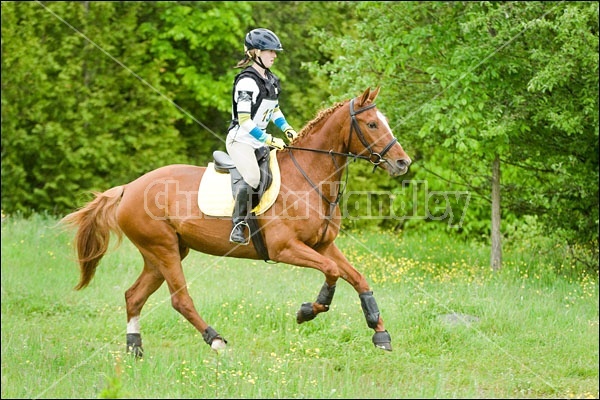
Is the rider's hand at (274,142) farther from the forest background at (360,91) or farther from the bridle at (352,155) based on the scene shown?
the forest background at (360,91)

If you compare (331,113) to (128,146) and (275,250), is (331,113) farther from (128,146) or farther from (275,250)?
(128,146)

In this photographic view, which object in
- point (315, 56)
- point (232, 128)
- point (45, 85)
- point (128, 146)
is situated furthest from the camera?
point (315, 56)

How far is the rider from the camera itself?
26.1 feet

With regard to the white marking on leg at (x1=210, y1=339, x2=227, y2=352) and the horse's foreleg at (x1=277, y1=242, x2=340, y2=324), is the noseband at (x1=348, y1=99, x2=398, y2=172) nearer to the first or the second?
the horse's foreleg at (x1=277, y1=242, x2=340, y2=324)

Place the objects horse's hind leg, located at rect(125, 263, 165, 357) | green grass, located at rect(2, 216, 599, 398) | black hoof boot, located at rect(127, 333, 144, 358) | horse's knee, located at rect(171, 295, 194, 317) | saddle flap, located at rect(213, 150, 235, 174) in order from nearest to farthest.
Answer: green grass, located at rect(2, 216, 599, 398)
saddle flap, located at rect(213, 150, 235, 174)
horse's knee, located at rect(171, 295, 194, 317)
black hoof boot, located at rect(127, 333, 144, 358)
horse's hind leg, located at rect(125, 263, 165, 357)

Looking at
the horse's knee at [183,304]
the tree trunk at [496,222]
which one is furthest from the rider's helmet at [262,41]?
the tree trunk at [496,222]

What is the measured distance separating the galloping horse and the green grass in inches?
24.9

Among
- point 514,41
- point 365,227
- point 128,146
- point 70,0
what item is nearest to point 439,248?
point 514,41

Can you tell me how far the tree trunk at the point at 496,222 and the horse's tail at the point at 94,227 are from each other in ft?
21.0

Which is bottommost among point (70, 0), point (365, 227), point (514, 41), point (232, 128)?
point (365, 227)

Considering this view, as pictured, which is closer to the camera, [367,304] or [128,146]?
[367,304]

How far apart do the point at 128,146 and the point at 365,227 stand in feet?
22.6

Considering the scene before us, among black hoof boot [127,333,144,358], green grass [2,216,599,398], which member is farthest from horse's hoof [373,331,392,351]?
black hoof boot [127,333,144,358]

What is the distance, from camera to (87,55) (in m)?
21.3
